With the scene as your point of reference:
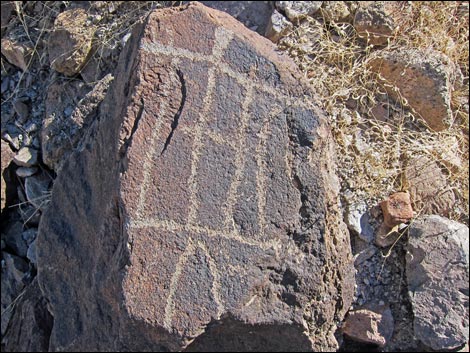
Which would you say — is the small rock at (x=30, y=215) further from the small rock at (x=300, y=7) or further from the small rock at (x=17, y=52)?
the small rock at (x=300, y=7)

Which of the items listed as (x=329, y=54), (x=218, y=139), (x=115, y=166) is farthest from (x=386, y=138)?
(x=115, y=166)

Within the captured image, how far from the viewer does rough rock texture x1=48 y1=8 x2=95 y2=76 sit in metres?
2.79

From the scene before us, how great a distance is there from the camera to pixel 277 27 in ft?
8.84

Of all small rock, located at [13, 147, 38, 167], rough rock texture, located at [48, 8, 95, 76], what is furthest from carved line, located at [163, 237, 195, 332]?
rough rock texture, located at [48, 8, 95, 76]

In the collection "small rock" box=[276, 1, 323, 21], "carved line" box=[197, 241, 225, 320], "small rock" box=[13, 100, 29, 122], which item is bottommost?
"small rock" box=[13, 100, 29, 122]

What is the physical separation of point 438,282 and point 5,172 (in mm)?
1827

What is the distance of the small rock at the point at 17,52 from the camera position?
2955 millimetres

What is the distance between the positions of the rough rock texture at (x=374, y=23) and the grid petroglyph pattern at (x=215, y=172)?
74 centimetres

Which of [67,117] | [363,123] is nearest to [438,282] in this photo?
[363,123]

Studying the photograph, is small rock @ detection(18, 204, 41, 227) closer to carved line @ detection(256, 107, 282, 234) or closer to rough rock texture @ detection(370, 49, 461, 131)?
carved line @ detection(256, 107, 282, 234)

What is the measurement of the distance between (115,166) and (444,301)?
1279 mm

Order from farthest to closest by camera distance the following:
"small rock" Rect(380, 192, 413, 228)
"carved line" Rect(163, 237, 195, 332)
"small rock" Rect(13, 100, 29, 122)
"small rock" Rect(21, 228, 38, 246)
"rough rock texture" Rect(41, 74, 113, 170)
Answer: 1. "small rock" Rect(13, 100, 29, 122)
2. "small rock" Rect(21, 228, 38, 246)
3. "rough rock texture" Rect(41, 74, 113, 170)
4. "small rock" Rect(380, 192, 413, 228)
5. "carved line" Rect(163, 237, 195, 332)

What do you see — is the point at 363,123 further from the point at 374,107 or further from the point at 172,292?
the point at 172,292

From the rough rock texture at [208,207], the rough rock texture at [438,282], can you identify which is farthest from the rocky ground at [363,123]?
the rough rock texture at [208,207]
